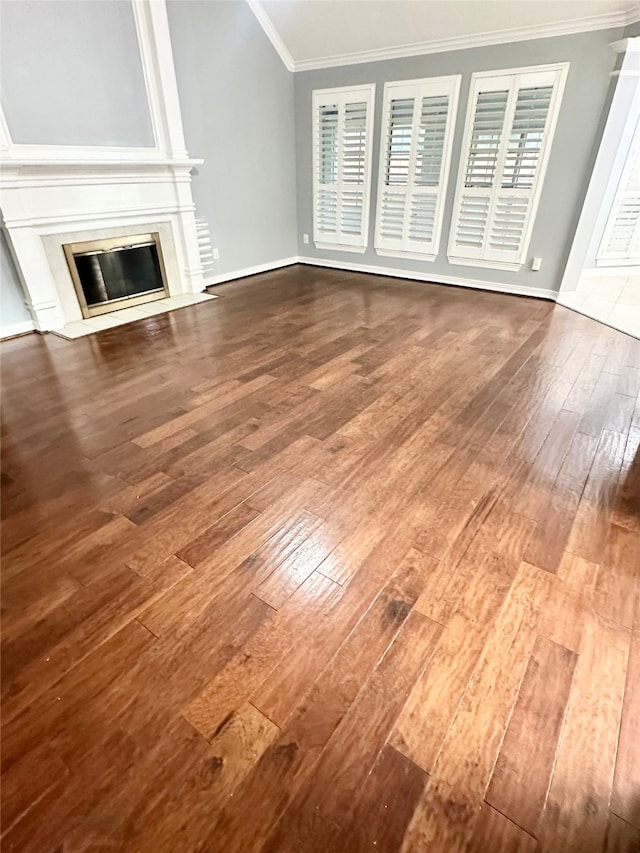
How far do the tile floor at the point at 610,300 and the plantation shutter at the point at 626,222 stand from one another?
0.23 m

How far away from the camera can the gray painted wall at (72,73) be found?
3.03 metres

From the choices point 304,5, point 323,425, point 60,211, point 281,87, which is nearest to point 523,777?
point 323,425

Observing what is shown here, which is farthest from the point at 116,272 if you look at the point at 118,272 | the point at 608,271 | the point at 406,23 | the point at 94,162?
the point at 608,271

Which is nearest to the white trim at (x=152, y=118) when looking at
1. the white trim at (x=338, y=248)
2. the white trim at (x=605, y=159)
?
the white trim at (x=338, y=248)

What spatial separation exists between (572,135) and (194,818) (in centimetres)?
510

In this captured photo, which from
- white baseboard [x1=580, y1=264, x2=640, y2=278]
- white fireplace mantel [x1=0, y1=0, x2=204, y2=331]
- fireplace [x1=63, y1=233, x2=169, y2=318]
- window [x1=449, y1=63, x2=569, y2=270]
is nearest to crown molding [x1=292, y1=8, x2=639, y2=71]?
window [x1=449, y1=63, x2=569, y2=270]

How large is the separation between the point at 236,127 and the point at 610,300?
4.25m

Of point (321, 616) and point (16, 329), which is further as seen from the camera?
point (16, 329)

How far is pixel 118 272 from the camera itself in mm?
4027

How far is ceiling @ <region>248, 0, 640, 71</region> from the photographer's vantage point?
353 centimetres

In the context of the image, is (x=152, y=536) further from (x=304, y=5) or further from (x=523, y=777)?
(x=304, y=5)

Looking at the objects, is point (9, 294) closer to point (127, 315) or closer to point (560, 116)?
point (127, 315)

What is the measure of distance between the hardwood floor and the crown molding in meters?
2.97

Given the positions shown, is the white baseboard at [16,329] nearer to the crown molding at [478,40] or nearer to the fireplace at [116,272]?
the fireplace at [116,272]
